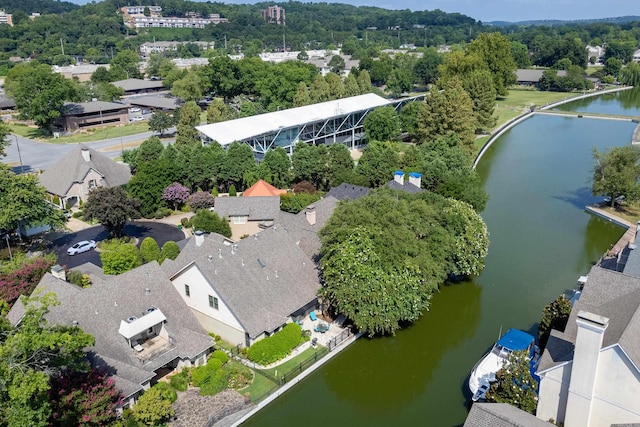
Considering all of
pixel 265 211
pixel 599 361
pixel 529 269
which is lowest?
pixel 529 269

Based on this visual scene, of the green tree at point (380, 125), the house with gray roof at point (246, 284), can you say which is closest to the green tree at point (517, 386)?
the house with gray roof at point (246, 284)

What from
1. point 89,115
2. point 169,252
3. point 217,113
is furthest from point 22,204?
point 89,115

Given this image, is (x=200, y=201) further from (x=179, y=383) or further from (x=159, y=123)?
(x=159, y=123)

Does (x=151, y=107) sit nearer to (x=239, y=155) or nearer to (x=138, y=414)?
(x=239, y=155)

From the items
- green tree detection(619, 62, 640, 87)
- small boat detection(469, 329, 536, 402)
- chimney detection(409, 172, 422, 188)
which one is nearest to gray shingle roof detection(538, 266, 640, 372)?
small boat detection(469, 329, 536, 402)

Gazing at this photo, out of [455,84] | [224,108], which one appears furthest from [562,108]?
[224,108]

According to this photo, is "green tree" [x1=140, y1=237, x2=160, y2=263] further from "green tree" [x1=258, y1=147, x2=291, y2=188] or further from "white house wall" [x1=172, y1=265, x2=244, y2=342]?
"green tree" [x1=258, y1=147, x2=291, y2=188]
